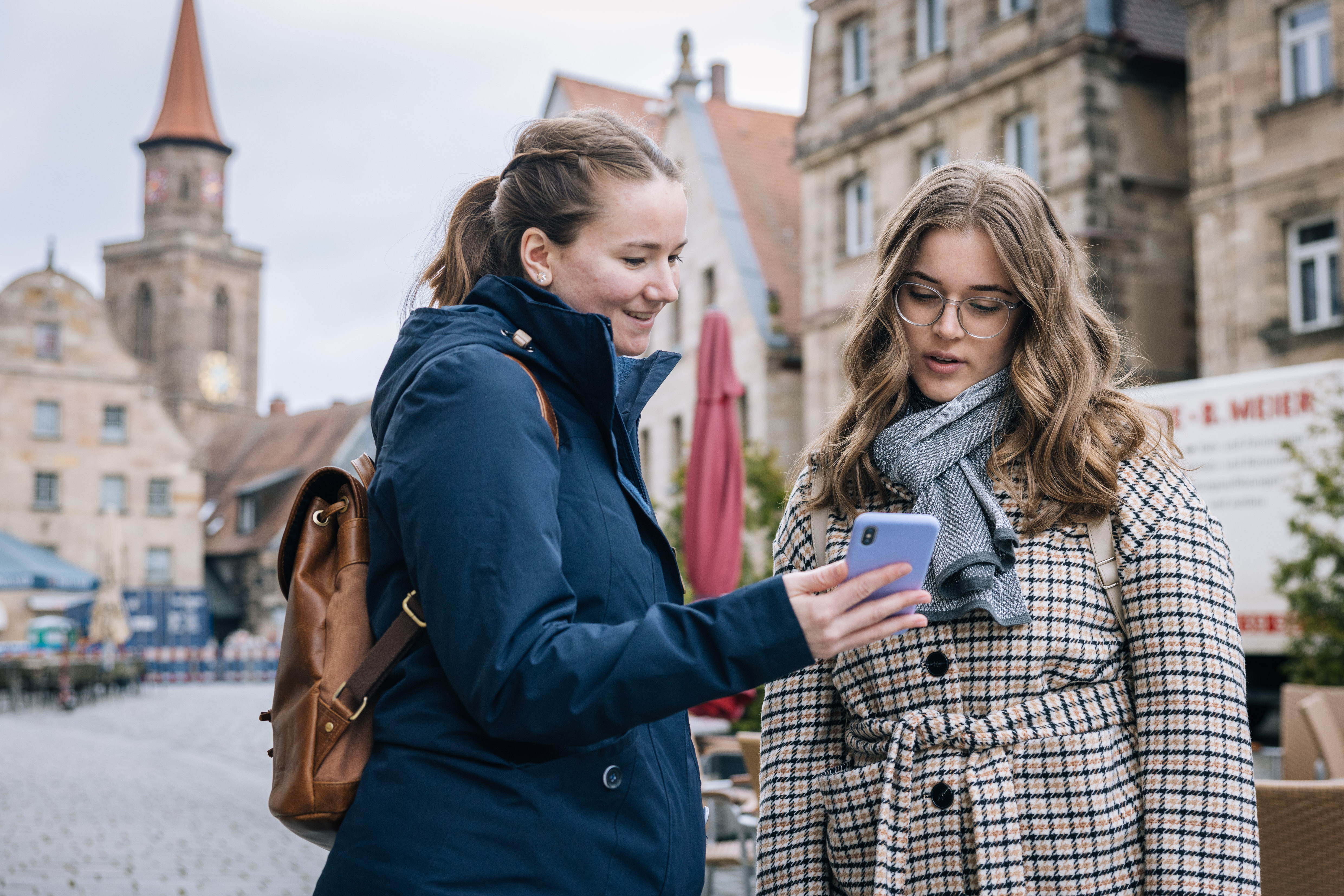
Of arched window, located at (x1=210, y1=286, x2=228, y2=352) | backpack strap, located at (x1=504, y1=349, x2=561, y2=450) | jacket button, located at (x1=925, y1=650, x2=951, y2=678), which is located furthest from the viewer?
arched window, located at (x1=210, y1=286, x2=228, y2=352)

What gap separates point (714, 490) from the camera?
30.8 ft

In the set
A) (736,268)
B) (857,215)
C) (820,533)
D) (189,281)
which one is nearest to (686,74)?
(736,268)

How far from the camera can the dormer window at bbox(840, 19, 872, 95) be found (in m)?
24.3

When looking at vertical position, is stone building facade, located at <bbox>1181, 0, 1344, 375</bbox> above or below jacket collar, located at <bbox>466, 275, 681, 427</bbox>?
above

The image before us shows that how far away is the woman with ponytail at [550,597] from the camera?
1705 mm

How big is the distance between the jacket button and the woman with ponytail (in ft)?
1.43

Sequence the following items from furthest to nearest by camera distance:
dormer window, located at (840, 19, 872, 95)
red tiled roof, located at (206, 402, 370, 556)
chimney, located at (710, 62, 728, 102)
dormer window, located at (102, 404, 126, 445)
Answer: red tiled roof, located at (206, 402, 370, 556), dormer window, located at (102, 404, 126, 445), chimney, located at (710, 62, 728, 102), dormer window, located at (840, 19, 872, 95)

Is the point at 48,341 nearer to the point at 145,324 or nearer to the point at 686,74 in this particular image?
the point at 145,324

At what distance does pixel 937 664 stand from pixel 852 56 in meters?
23.5

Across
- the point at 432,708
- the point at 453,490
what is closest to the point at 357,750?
the point at 432,708

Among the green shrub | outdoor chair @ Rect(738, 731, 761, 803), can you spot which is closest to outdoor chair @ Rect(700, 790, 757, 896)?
outdoor chair @ Rect(738, 731, 761, 803)

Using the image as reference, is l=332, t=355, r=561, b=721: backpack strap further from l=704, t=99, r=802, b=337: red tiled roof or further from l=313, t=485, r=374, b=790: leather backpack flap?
l=704, t=99, r=802, b=337: red tiled roof

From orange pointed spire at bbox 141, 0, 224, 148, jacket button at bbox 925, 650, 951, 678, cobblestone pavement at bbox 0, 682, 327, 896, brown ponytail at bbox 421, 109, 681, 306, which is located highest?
orange pointed spire at bbox 141, 0, 224, 148

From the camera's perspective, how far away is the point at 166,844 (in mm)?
8914
